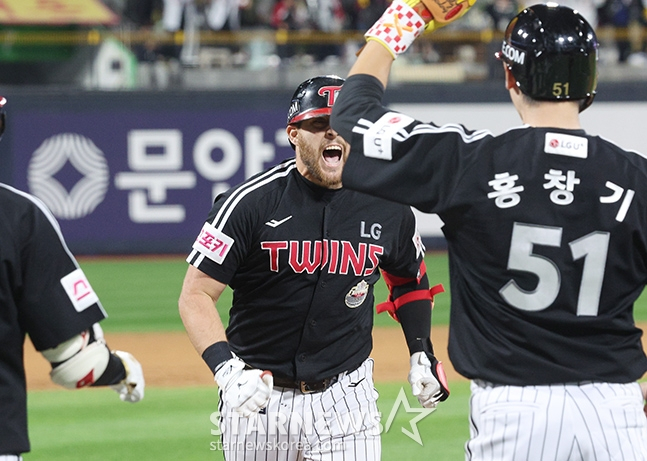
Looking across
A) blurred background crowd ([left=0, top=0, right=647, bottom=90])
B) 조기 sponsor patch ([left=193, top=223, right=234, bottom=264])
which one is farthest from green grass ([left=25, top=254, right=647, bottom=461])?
blurred background crowd ([left=0, top=0, right=647, bottom=90])

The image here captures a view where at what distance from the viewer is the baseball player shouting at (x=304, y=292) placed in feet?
13.5

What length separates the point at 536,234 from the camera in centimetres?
283

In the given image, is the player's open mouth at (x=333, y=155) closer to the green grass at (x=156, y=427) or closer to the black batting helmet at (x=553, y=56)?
the black batting helmet at (x=553, y=56)

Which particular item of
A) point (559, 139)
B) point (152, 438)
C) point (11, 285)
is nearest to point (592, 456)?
point (559, 139)

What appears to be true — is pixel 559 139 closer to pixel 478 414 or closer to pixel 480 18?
pixel 478 414

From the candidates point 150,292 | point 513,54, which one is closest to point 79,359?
point 513,54

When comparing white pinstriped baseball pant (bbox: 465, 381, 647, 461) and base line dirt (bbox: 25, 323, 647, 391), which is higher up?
white pinstriped baseball pant (bbox: 465, 381, 647, 461)

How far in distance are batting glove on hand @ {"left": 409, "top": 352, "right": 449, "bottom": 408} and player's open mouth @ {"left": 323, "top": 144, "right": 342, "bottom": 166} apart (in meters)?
0.93

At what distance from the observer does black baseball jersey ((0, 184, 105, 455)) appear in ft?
9.43

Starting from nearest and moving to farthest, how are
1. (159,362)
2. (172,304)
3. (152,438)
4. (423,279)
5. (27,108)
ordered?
(423,279)
(152,438)
(159,362)
(172,304)
(27,108)

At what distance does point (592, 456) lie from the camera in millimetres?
2799

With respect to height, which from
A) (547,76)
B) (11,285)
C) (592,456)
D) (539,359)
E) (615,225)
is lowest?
(592,456)

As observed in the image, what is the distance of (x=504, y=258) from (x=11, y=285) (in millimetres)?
1432

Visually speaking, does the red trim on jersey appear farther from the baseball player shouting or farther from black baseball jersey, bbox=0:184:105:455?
black baseball jersey, bbox=0:184:105:455
